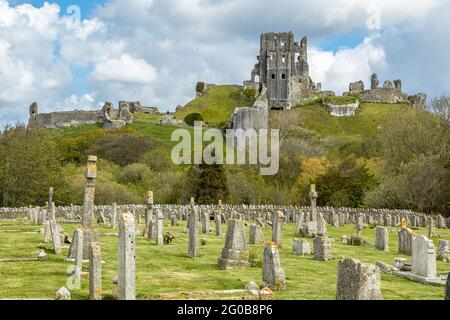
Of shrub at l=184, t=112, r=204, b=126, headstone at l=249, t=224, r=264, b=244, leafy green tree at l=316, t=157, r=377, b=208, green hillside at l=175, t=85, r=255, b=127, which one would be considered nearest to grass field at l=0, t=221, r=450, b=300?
headstone at l=249, t=224, r=264, b=244

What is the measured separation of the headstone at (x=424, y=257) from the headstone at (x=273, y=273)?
4333mm

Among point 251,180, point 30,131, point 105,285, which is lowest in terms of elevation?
point 105,285

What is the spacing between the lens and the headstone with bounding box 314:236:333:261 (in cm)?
1994

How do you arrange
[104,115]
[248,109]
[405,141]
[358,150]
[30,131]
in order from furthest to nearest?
[104,115]
[248,109]
[358,150]
[30,131]
[405,141]

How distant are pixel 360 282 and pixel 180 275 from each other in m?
6.57

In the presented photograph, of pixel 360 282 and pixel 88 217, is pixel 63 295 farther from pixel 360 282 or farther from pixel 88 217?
pixel 88 217

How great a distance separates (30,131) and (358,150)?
1593 inches

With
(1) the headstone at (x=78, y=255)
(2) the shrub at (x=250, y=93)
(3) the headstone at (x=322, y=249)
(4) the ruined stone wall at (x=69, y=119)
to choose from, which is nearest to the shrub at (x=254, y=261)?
(3) the headstone at (x=322, y=249)

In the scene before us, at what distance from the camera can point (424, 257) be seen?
16.0 metres

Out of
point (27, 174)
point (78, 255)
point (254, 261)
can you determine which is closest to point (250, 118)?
point (27, 174)

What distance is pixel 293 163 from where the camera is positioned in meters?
69.7

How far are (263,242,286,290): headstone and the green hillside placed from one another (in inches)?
3813

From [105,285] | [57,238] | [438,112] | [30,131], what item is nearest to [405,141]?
[438,112]
